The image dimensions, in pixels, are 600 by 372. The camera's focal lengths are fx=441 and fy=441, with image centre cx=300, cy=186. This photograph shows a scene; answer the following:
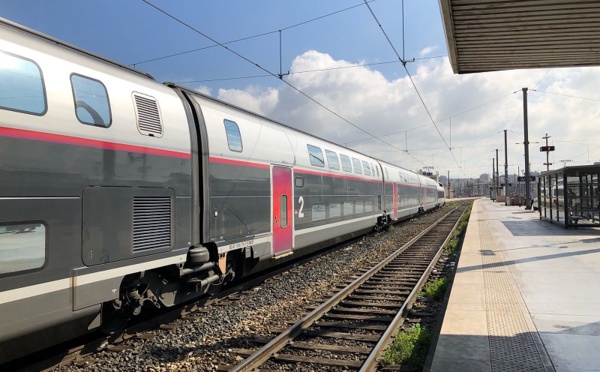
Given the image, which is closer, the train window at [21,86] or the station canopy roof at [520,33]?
the train window at [21,86]

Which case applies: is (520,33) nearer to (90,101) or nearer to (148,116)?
(148,116)

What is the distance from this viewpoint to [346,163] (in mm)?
14086

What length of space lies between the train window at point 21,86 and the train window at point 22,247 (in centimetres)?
104

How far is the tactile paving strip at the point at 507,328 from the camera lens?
4359 mm

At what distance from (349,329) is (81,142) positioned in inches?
164

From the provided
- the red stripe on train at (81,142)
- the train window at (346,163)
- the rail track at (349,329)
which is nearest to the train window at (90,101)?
the red stripe on train at (81,142)

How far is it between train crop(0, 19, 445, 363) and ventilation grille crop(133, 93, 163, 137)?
16mm

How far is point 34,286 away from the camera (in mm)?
3855

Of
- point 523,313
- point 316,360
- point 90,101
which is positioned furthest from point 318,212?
point 90,101

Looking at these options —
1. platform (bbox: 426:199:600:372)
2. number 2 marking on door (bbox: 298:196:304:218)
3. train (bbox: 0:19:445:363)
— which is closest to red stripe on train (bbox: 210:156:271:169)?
train (bbox: 0:19:445:363)

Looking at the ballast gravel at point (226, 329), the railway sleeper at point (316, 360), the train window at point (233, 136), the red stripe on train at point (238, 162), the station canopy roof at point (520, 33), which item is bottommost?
the railway sleeper at point (316, 360)

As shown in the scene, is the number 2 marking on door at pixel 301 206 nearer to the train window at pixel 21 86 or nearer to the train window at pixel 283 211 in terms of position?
the train window at pixel 283 211

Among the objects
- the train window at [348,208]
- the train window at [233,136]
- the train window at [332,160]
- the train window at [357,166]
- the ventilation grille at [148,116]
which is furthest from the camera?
the train window at [357,166]

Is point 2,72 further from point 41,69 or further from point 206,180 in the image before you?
point 206,180
